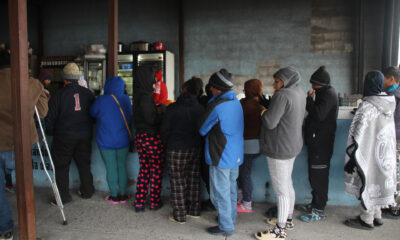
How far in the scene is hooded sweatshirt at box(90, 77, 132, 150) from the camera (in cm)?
335

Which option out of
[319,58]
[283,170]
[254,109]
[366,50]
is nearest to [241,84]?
[319,58]

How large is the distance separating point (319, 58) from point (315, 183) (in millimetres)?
4627

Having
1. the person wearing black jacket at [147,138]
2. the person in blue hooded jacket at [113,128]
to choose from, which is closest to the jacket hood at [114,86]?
the person in blue hooded jacket at [113,128]

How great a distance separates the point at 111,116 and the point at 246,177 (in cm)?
168

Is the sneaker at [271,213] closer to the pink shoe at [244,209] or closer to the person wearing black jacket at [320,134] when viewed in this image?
the pink shoe at [244,209]

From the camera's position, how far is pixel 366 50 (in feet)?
21.4

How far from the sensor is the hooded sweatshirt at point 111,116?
11.0ft

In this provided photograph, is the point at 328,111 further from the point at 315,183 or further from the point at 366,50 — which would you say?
the point at 366,50

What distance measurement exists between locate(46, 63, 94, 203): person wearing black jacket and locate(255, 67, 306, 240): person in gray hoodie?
212 cm

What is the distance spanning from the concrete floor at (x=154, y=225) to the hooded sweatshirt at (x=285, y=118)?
82 cm

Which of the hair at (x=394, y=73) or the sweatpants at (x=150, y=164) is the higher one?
the hair at (x=394, y=73)

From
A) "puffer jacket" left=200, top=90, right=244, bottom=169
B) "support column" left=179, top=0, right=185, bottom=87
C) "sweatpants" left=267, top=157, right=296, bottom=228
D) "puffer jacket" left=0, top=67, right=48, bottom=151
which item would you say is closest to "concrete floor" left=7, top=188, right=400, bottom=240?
"sweatpants" left=267, top=157, right=296, bottom=228

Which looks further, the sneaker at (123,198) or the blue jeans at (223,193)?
the sneaker at (123,198)

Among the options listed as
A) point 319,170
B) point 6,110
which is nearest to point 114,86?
point 6,110
